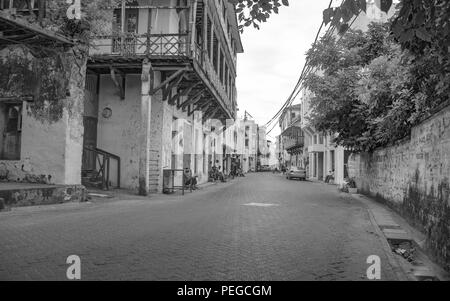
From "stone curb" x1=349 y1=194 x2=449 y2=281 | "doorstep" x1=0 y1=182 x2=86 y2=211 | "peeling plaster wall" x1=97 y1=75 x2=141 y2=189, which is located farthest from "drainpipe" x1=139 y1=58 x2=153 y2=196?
"stone curb" x1=349 y1=194 x2=449 y2=281

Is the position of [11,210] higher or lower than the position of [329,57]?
lower

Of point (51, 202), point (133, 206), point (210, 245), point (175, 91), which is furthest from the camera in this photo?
point (175, 91)

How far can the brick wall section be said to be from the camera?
737 cm

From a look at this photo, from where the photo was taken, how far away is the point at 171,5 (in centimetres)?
1905

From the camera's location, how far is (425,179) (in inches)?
366

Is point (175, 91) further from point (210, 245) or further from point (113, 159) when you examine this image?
point (210, 245)

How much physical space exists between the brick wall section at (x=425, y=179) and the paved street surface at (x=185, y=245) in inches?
38.5

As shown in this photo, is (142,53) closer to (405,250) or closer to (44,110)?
(44,110)

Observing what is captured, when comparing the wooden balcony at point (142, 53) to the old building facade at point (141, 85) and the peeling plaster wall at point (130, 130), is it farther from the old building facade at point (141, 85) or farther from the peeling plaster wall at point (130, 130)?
the peeling plaster wall at point (130, 130)

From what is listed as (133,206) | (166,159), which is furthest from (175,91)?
(133,206)

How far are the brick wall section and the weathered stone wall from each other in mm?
9653

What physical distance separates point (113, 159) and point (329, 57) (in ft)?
32.7

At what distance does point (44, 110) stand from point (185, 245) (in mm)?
8430

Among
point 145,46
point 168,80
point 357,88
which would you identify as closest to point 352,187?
point 357,88
